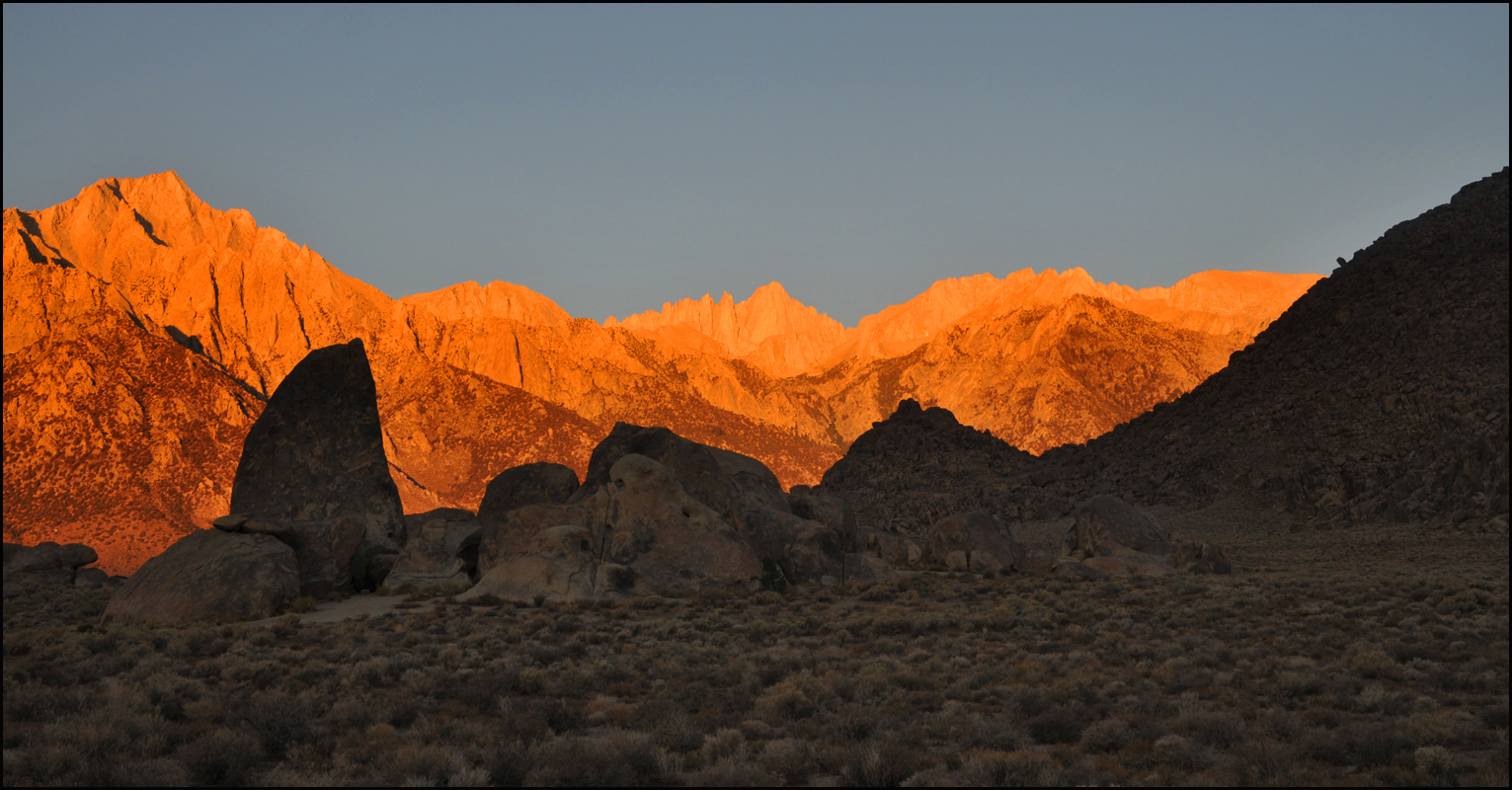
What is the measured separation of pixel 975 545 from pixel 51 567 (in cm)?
3350

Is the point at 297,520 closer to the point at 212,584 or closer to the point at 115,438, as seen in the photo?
the point at 212,584

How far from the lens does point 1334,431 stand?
5806 centimetres

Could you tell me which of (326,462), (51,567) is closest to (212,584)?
(326,462)

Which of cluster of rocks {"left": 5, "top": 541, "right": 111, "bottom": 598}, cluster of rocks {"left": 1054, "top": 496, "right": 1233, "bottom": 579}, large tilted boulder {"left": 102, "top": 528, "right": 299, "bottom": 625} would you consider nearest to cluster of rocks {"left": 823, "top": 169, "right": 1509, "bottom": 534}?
cluster of rocks {"left": 1054, "top": 496, "right": 1233, "bottom": 579}

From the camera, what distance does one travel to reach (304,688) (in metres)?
13.0

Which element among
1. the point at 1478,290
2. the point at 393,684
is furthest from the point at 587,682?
the point at 1478,290

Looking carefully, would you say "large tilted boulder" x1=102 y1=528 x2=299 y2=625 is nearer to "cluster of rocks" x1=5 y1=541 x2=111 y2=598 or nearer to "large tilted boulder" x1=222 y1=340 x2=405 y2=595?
"large tilted boulder" x1=222 y1=340 x2=405 y2=595

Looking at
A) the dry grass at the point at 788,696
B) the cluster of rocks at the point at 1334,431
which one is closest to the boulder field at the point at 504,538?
the dry grass at the point at 788,696

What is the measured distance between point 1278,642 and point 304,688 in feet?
49.4

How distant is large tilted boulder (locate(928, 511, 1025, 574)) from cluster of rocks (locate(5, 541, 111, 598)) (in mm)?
30058

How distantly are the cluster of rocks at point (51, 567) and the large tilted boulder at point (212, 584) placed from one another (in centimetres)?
1511

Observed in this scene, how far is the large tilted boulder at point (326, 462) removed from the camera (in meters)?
28.5

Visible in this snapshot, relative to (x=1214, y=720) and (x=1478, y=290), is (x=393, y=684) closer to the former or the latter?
(x=1214, y=720)

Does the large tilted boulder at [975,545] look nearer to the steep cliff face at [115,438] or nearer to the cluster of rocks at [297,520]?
the cluster of rocks at [297,520]
